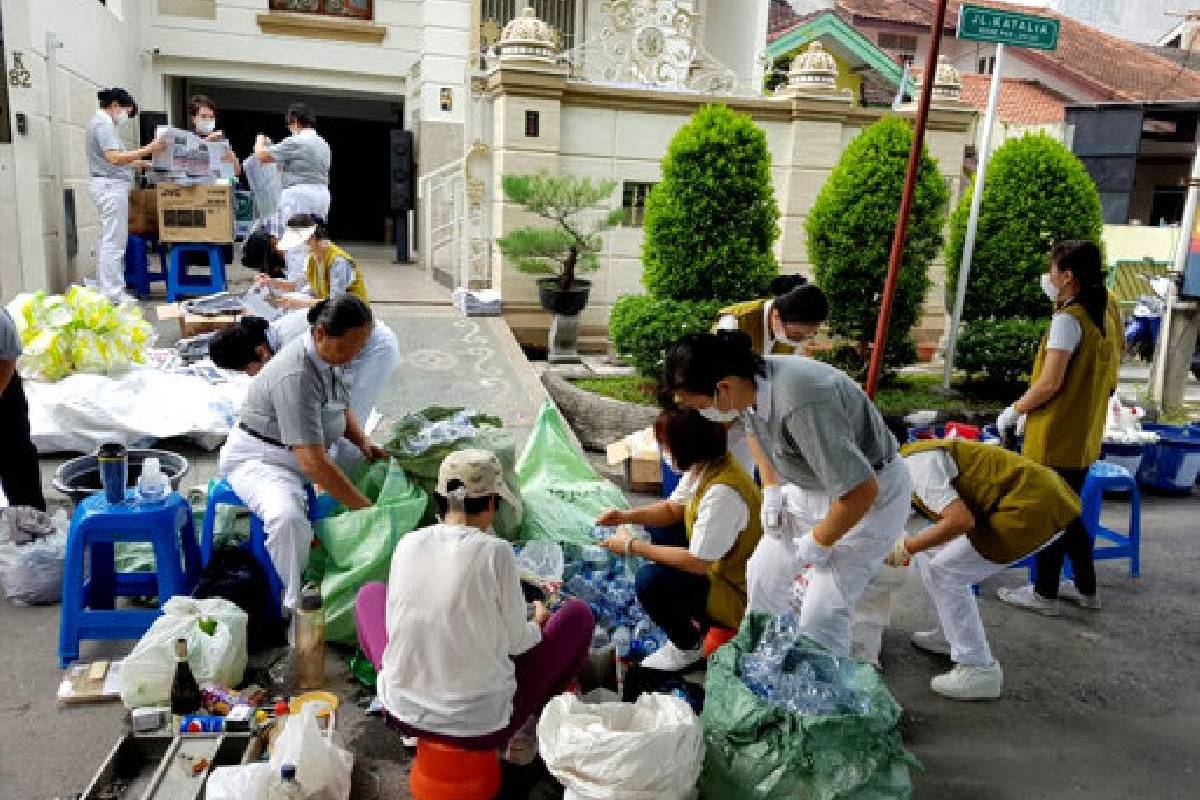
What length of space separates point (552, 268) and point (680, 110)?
8.20ft

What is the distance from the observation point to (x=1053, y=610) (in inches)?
192

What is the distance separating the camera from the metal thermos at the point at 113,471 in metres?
3.72

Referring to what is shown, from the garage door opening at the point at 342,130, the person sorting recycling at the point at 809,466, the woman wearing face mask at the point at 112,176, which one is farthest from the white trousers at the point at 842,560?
the garage door opening at the point at 342,130

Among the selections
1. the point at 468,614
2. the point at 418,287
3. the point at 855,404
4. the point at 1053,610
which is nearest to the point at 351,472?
the point at 468,614

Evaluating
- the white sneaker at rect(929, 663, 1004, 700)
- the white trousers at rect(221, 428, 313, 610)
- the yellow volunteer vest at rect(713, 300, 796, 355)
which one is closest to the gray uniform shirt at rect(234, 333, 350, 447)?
the white trousers at rect(221, 428, 313, 610)

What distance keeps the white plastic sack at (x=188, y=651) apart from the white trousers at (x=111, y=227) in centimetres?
646

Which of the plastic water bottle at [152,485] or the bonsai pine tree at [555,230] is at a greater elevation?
the bonsai pine tree at [555,230]

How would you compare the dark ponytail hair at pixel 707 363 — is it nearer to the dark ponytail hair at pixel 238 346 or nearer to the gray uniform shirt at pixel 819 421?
the gray uniform shirt at pixel 819 421

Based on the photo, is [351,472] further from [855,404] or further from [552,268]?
[552,268]

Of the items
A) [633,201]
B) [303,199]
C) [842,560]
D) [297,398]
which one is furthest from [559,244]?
[842,560]

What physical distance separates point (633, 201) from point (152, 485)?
7.34 m

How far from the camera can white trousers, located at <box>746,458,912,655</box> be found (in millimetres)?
3453

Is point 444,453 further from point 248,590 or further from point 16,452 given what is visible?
point 16,452

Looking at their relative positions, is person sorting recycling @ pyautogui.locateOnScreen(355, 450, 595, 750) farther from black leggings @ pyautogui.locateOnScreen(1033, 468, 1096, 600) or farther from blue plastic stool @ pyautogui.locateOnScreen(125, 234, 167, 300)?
blue plastic stool @ pyautogui.locateOnScreen(125, 234, 167, 300)
